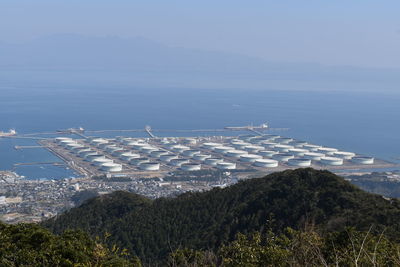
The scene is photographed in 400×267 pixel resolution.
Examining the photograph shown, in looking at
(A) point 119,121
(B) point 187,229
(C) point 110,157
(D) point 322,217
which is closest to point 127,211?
(B) point 187,229

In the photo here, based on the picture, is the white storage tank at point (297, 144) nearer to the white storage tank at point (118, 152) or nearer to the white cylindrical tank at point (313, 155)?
the white cylindrical tank at point (313, 155)

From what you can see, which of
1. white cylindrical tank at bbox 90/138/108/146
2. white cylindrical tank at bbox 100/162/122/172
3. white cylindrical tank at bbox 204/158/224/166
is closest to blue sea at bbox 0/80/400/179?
white cylindrical tank at bbox 100/162/122/172

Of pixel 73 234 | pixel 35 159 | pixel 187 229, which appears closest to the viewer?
pixel 73 234

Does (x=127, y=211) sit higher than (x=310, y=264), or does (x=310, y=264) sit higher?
(x=310, y=264)

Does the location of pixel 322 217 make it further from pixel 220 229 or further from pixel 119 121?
pixel 119 121

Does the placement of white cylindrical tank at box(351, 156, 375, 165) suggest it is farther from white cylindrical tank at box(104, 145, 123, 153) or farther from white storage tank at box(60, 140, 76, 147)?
white storage tank at box(60, 140, 76, 147)

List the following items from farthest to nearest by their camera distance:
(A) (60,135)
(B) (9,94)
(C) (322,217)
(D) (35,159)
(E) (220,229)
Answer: (B) (9,94), (A) (60,135), (D) (35,159), (E) (220,229), (C) (322,217)
